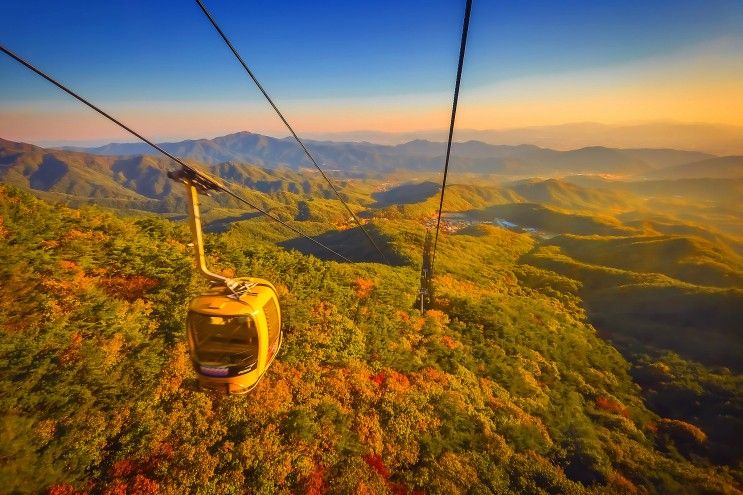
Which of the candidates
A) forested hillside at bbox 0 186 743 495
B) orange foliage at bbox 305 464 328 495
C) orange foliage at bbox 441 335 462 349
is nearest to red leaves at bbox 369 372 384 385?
forested hillside at bbox 0 186 743 495

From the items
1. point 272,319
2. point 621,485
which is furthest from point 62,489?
point 621,485

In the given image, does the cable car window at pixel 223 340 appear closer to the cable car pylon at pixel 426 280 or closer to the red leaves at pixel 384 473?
the red leaves at pixel 384 473

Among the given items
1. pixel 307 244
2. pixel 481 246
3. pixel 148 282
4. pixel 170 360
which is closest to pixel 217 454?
pixel 170 360

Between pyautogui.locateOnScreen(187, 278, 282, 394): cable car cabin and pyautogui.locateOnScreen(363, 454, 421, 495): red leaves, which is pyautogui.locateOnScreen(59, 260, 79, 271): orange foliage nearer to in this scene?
pyautogui.locateOnScreen(187, 278, 282, 394): cable car cabin

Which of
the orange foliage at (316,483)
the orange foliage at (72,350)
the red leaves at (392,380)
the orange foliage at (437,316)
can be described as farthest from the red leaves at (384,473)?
the orange foliage at (437,316)

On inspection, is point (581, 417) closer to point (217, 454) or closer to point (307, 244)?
point (217, 454)

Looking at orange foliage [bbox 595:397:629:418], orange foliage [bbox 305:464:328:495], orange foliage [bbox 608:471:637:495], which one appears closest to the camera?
orange foliage [bbox 305:464:328:495]
